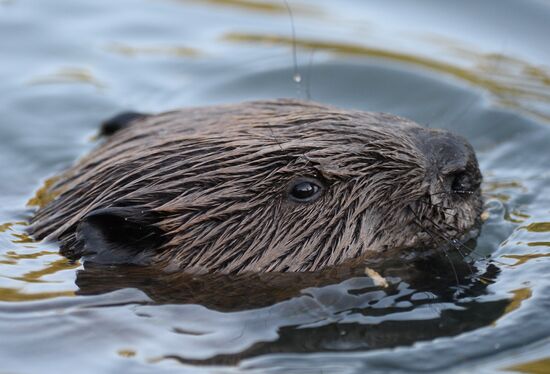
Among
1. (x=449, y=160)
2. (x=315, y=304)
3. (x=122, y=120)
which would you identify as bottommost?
(x=315, y=304)

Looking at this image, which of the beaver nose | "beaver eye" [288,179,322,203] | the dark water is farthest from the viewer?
the beaver nose

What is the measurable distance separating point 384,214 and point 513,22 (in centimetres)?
503

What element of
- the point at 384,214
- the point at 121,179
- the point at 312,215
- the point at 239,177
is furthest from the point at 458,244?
the point at 121,179

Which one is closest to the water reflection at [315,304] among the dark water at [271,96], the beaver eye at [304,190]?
the dark water at [271,96]

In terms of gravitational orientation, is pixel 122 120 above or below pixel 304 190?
above

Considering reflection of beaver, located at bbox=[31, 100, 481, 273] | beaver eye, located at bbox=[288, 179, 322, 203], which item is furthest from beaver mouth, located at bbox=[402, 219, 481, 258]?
beaver eye, located at bbox=[288, 179, 322, 203]

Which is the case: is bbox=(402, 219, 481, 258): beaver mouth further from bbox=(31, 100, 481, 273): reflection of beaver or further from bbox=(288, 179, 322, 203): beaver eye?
bbox=(288, 179, 322, 203): beaver eye

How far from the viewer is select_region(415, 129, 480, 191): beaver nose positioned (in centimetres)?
573

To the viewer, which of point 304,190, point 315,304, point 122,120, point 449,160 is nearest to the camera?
point 315,304

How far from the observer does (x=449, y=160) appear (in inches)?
226

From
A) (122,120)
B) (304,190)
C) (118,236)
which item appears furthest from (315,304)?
(122,120)

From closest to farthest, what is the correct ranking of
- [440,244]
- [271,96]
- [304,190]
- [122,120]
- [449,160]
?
1. [304,190]
2. [449,160]
3. [440,244]
4. [122,120]
5. [271,96]

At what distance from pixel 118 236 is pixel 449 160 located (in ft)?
5.99

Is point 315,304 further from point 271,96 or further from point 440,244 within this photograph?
point 271,96
